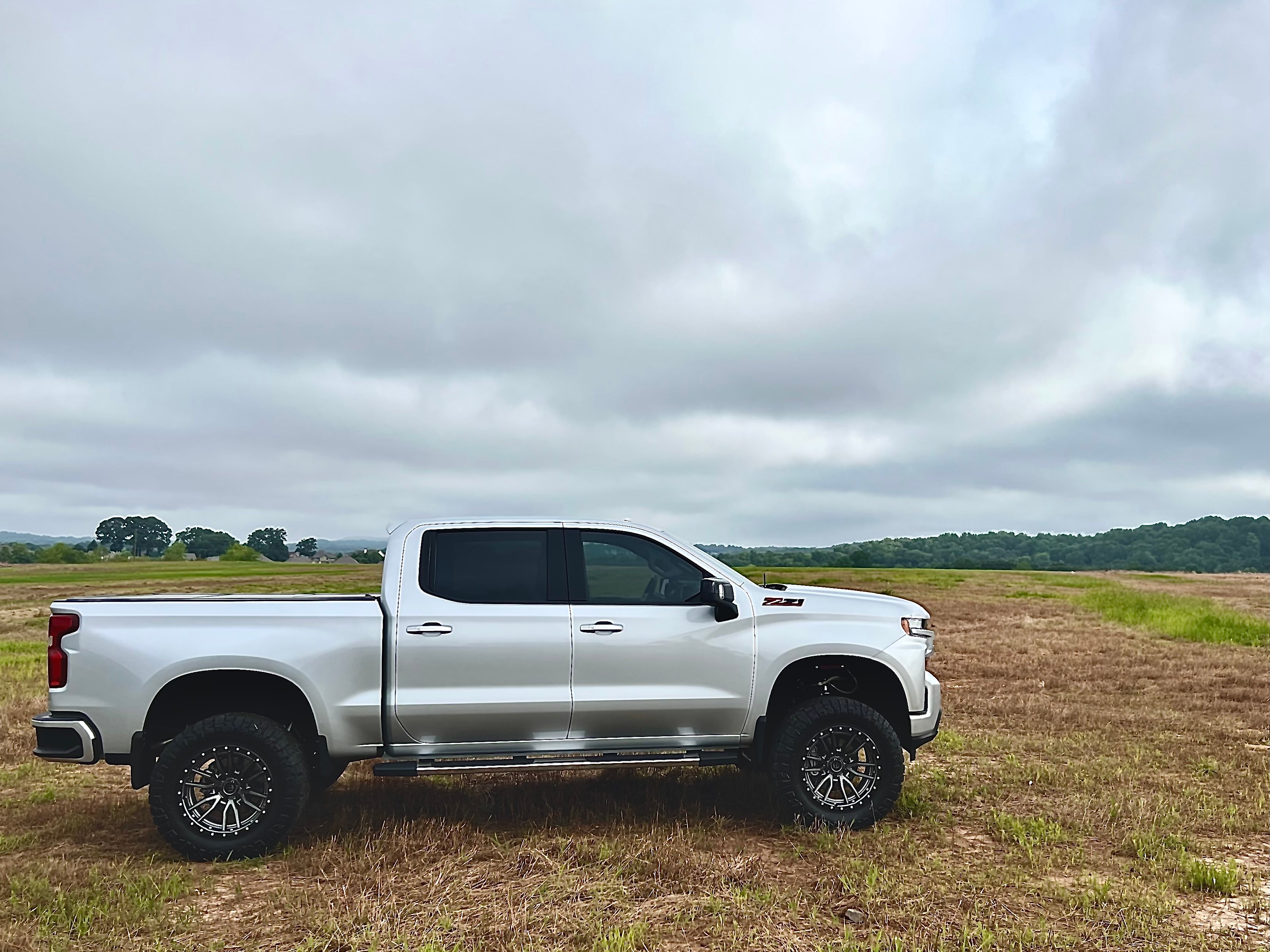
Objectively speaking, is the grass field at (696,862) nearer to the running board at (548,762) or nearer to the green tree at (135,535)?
the running board at (548,762)

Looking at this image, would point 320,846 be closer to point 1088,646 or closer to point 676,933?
point 676,933

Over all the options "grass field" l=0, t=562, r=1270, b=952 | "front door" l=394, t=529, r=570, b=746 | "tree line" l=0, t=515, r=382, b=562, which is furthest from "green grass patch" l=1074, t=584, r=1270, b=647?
"tree line" l=0, t=515, r=382, b=562

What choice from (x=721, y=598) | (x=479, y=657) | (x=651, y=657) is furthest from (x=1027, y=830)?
(x=479, y=657)

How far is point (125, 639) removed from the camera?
6.03 metres

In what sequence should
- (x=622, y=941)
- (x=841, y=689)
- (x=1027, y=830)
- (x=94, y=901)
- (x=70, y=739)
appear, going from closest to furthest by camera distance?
(x=622, y=941) → (x=94, y=901) → (x=70, y=739) → (x=1027, y=830) → (x=841, y=689)

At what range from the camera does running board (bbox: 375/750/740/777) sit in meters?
6.13

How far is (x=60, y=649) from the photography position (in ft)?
19.6

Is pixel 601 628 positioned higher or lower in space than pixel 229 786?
higher

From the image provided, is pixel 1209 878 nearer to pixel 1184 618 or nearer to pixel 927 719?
pixel 927 719

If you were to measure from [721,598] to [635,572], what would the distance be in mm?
785

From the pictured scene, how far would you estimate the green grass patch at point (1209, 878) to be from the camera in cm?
548

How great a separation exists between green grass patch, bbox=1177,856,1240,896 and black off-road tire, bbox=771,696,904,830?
174cm

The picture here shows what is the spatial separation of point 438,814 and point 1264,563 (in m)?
111

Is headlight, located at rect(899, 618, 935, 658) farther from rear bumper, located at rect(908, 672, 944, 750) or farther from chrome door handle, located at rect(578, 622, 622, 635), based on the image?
chrome door handle, located at rect(578, 622, 622, 635)
